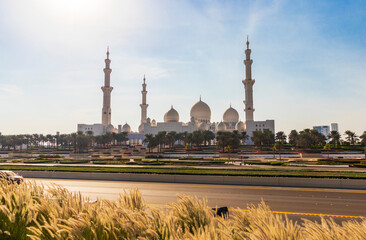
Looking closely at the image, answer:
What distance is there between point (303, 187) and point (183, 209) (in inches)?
539

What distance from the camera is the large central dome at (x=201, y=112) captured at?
90625mm

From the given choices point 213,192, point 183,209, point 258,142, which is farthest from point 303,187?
point 258,142

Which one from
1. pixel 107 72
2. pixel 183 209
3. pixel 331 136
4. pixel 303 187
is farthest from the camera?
pixel 107 72

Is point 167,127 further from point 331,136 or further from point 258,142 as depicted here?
point 331,136

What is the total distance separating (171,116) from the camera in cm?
8981

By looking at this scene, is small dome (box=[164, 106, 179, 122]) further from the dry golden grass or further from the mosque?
the dry golden grass

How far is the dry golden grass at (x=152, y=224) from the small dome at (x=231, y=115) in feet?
290

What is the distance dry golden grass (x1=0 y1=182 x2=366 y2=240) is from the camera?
2713 millimetres

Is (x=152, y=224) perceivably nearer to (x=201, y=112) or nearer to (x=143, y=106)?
(x=201, y=112)

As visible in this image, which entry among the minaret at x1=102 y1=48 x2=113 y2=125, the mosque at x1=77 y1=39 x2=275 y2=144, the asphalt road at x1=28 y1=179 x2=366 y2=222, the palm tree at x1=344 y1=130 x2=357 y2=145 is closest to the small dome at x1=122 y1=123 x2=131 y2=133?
the mosque at x1=77 y1=39 x2=275 y2=144

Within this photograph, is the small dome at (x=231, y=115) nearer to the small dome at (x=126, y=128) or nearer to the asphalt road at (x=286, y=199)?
the small dome at (x=126, y=128)

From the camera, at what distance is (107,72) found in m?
81.1

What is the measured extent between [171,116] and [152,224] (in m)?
86.4

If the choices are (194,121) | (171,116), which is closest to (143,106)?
(171,116)
